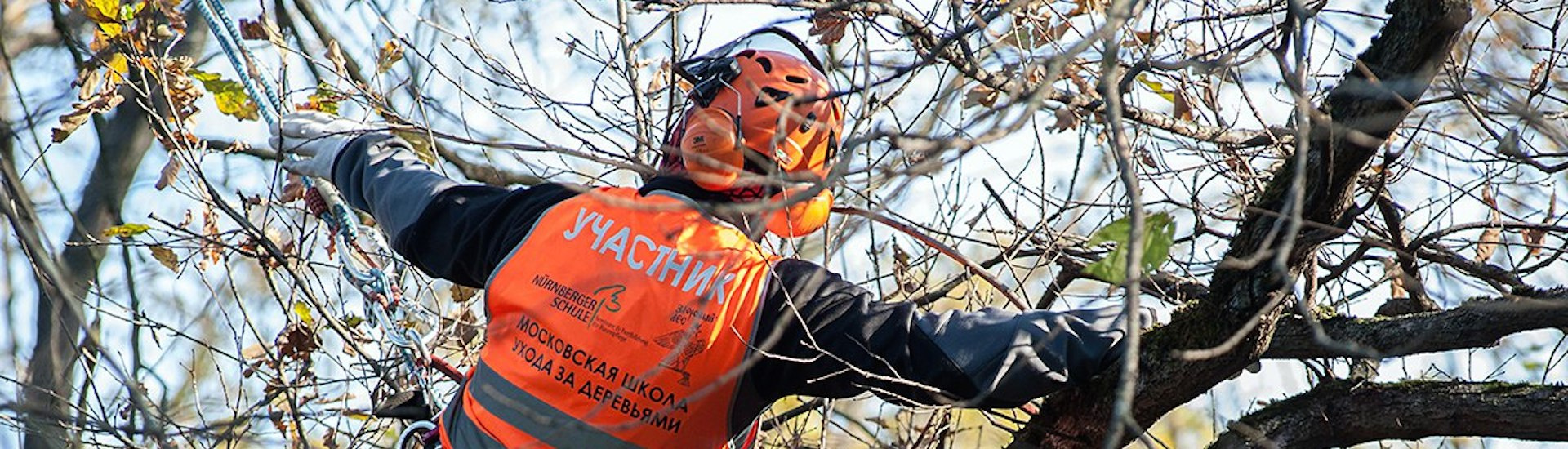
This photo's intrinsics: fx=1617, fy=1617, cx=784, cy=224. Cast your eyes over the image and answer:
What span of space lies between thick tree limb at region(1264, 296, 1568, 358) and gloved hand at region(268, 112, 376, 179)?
7.74 ft

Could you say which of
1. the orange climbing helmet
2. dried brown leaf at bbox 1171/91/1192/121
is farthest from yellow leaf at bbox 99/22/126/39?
dried brown leaf at bbox 1171/91/1192/121

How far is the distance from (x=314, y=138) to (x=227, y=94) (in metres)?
0.53

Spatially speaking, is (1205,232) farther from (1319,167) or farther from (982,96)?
(1319,167)

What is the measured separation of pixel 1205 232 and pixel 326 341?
10.6ft

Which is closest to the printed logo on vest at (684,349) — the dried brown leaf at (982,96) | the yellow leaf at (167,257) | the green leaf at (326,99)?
the dried brown leaf at (982,96)

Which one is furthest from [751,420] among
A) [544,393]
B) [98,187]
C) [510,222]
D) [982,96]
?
[98,187]

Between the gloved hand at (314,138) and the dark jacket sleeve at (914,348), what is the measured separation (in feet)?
4.66

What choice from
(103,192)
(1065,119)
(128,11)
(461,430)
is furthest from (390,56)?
(103,192)

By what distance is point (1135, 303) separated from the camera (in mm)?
1871

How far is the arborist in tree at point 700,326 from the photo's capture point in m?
3.26

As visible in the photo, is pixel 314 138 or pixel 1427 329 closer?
pixel 1427 329

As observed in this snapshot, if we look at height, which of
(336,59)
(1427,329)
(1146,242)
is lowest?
(1146,242)

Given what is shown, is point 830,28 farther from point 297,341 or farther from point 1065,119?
point 297,341

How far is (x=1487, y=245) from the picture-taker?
3.91 m
